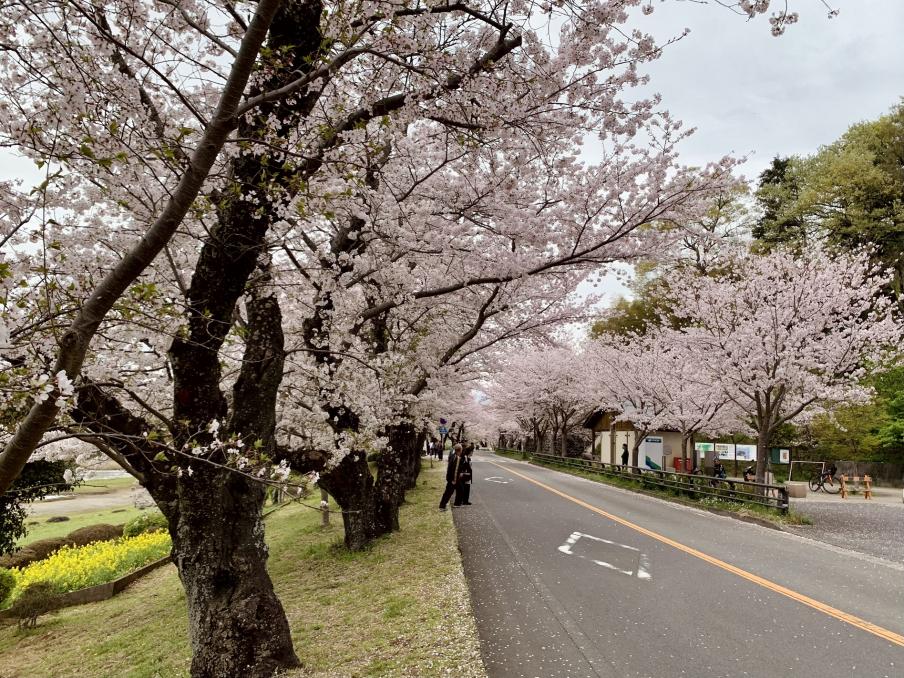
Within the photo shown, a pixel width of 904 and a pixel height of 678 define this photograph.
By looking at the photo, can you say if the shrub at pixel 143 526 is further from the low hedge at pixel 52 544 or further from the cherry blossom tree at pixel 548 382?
the cherry blossom tree at pixel 548 382

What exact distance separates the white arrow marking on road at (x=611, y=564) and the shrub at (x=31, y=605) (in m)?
10.4

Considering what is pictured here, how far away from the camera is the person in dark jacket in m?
14.9

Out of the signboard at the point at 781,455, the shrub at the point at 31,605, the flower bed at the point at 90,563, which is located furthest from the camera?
the signboard at the point at 781,455

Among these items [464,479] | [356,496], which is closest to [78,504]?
[464,479]

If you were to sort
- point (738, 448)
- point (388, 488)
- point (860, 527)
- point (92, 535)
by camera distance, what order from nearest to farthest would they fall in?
point (388, 488)
point (860, 527)
point (92, 535)
point (738, 448)

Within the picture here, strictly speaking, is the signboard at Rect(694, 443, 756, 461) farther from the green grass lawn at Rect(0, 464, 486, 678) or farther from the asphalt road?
the green grass lawn at Rect(0, 464, 486, 678)

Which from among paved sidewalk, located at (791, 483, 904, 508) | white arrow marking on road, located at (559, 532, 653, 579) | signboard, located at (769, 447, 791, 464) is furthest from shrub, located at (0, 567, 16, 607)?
signboard, located at (769, 447, 791, 464)

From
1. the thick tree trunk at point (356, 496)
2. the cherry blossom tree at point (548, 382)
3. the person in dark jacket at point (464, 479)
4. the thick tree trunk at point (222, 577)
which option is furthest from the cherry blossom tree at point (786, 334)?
the cherry blossom tree at point (548, 382)

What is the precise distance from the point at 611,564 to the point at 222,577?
6.29m

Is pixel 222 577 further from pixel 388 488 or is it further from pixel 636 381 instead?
pixel 636 381

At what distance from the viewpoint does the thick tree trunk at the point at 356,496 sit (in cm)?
1005

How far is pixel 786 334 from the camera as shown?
15.5 m

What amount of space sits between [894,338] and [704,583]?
14.7m

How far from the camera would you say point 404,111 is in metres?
4.70
